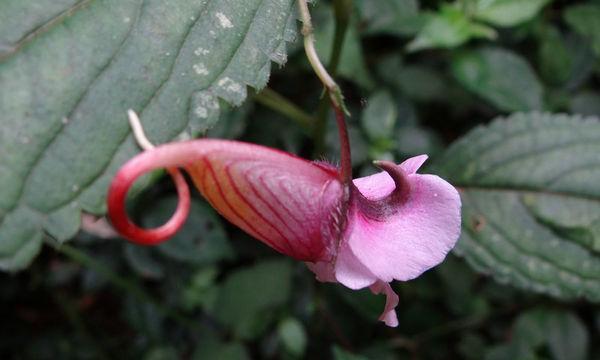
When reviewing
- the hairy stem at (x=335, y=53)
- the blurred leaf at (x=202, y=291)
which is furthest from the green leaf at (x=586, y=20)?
the blurred leaf at (x=202, y=291)

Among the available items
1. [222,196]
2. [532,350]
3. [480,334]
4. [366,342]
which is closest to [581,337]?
[532,350]

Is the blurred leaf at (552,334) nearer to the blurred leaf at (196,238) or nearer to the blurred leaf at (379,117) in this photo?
the blurred leaf at (379,117)

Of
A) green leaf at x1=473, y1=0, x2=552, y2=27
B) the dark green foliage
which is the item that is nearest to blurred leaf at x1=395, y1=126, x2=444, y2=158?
the dark green foliage

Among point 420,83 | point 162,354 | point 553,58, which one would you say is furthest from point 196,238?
point 553,58

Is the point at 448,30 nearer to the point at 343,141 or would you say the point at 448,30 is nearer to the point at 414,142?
the point at 414,142

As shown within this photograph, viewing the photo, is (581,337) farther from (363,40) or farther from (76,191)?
(76,191)

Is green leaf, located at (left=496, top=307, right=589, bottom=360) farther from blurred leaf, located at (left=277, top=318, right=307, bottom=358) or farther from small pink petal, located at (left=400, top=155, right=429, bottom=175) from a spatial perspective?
small pink petal, located at (left=400, top=155, right=429, bottom=175)
